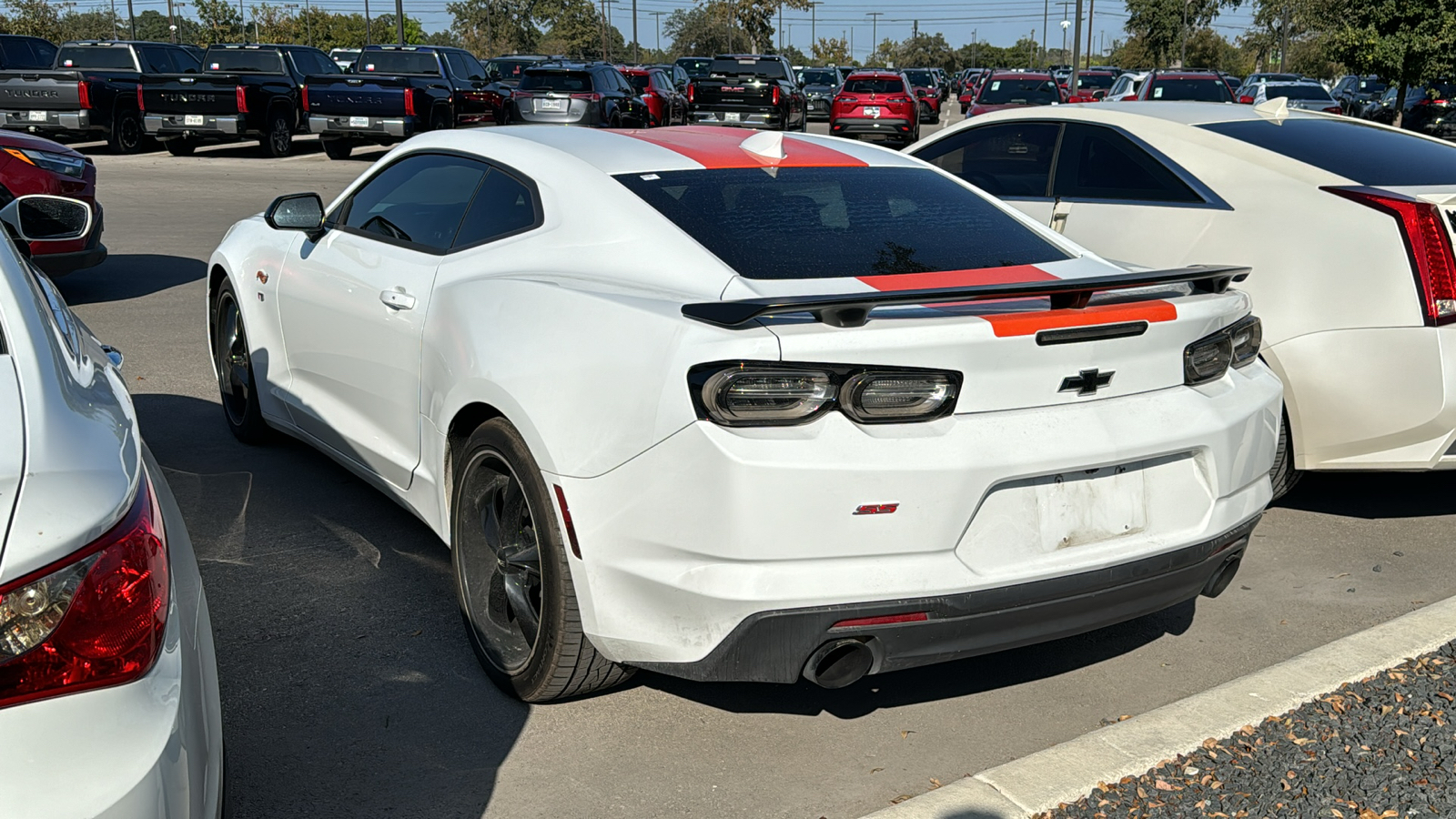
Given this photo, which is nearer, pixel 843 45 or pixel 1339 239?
pixel 1339 239

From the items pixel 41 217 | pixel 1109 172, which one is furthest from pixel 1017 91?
pixel 41 217

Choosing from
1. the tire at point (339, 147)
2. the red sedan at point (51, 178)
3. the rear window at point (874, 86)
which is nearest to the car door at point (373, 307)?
the red sedan at point (51, 178)

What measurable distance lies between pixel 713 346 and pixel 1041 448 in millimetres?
776

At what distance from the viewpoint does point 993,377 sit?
2.88m

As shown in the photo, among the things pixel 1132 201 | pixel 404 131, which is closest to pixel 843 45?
pixel 404 131

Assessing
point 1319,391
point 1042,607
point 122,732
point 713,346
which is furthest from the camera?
point 1319,391

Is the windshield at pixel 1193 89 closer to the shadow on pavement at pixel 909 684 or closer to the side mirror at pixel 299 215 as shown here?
the side mirror at pixel 299 215

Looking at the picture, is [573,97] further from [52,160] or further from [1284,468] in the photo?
[1284,468]

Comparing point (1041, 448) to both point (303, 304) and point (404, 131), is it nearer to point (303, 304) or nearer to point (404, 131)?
point (303, 304)

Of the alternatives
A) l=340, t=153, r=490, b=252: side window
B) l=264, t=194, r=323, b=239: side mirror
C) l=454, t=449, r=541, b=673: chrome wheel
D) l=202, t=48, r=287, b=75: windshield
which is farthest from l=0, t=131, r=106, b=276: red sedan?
l=202, t=48, r=287, b=75: windshield

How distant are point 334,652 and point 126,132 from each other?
2176cm

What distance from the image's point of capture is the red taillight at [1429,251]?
4449mm

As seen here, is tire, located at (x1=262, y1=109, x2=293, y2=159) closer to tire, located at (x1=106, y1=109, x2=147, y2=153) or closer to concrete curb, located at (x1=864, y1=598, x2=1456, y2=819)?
tire, located at (x1=106, y1=109, x2=147, y2=153)

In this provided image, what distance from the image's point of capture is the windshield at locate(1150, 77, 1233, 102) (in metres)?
21.7
